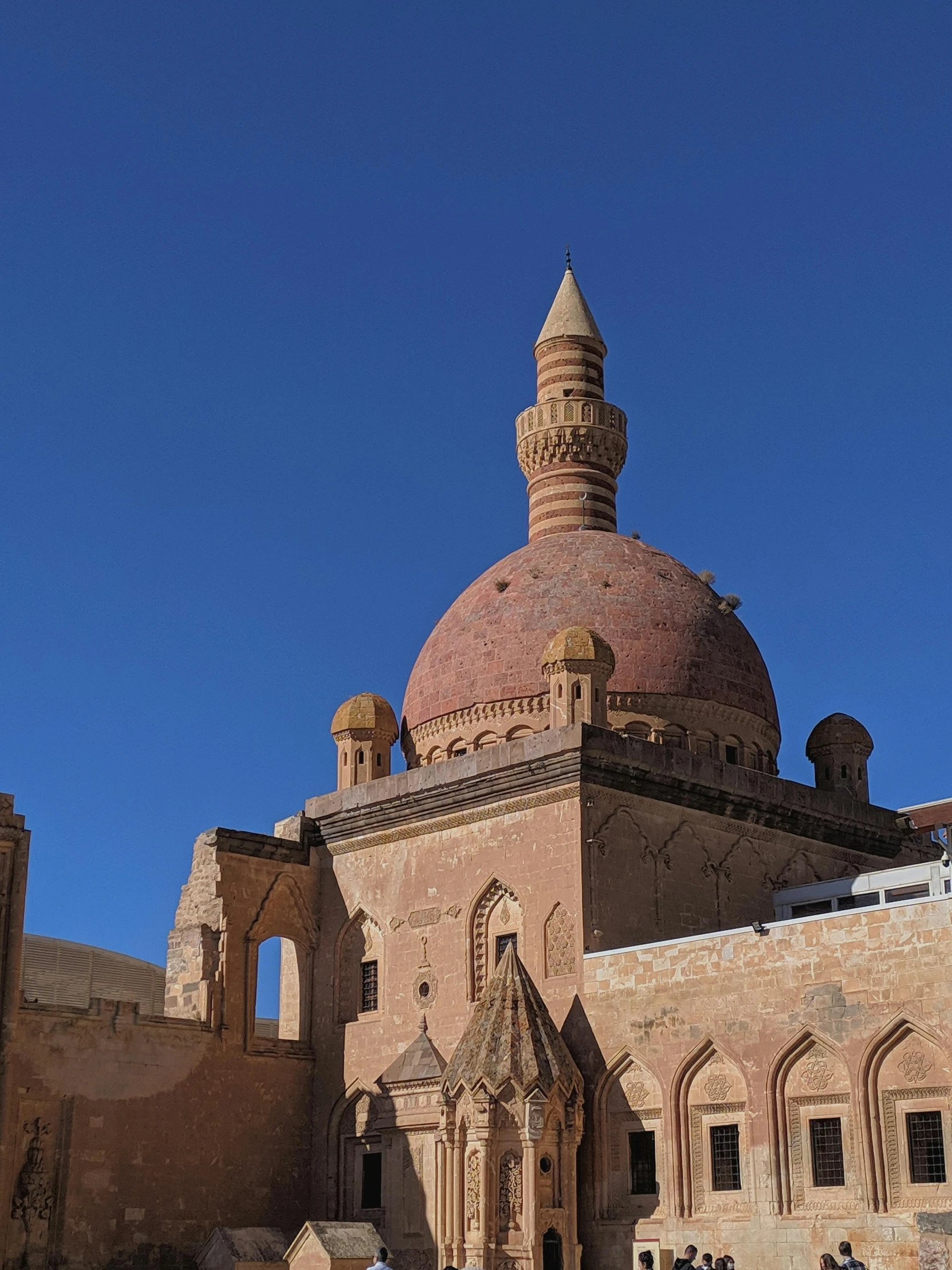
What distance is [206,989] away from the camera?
78.3 feet

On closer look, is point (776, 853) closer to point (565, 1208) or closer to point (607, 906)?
point (607, 906)

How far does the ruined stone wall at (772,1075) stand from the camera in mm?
18297

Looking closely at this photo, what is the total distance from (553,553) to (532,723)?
329 cm

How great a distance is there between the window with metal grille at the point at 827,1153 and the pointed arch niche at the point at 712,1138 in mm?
817

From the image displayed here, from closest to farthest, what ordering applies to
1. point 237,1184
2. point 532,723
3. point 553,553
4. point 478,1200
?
point 478,1200, point 237,1184, point 532,723, point 553,553

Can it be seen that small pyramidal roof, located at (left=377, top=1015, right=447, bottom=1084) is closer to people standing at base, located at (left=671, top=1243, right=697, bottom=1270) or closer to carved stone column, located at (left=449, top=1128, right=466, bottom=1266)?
carved stone column, located at (left=449, top=1128, right=466, bottom=1266)

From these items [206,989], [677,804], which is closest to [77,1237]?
[206,989]

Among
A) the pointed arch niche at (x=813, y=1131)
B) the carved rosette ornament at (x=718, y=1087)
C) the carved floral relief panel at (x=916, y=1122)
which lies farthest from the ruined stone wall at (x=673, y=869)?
the carved floral relief panel at (x=916, y=1122)

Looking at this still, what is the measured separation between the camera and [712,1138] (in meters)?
20.0

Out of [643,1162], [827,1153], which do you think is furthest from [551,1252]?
[827,1153]

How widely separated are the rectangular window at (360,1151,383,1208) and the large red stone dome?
6.65 metres

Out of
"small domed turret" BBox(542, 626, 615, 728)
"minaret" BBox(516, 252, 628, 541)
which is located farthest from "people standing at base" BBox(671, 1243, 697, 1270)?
"minaret" BBox(516, 252, 628, 541)

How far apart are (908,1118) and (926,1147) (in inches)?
13.7

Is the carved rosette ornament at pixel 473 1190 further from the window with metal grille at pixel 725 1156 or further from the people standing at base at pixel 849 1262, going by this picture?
the people standing at base at pixel 849 1262
